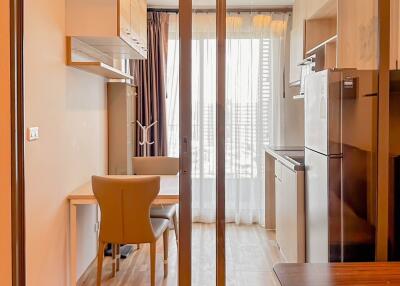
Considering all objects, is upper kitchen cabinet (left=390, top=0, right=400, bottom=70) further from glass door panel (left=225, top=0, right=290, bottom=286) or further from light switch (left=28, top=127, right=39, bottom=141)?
light switch (left=28, top=127, right=39, bottom=141)

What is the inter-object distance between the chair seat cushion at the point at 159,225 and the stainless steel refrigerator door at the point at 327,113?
52.7 inches

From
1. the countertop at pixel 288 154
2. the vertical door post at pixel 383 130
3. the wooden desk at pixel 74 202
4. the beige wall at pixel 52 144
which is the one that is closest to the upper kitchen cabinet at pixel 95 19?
the beige wall at pixel 52 144

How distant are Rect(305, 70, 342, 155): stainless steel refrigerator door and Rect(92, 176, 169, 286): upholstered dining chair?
1.16 metres

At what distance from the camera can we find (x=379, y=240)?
2.67 meters

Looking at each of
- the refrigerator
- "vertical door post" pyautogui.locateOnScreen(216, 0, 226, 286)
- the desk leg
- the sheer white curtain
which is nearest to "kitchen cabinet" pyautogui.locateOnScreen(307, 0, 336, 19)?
the sheer white curtain

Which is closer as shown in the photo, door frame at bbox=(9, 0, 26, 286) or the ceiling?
door frame at bbox=(9, 0, 26, 286)

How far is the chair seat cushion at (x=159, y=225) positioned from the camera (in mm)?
3391

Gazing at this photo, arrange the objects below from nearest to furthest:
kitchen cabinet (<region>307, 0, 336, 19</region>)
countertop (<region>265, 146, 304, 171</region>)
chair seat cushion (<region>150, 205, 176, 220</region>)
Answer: countertop (<region>265, 146, 304, 171</region>)
kitchen cabinet (<region>307, 0, 336, 19</region>)
chair seat cushion (<region>150, 205, 176, 220</region>)

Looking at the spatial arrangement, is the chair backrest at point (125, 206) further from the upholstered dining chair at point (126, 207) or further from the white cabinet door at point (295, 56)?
the white cabinet door at point (295, 56)

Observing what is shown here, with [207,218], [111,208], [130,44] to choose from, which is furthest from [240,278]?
[130,44]

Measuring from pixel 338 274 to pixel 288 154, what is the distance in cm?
199

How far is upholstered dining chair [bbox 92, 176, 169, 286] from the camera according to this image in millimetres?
3137

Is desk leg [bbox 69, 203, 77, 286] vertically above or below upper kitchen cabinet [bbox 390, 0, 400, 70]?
below

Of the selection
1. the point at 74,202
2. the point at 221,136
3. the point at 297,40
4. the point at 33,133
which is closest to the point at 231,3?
the point at 297,40
